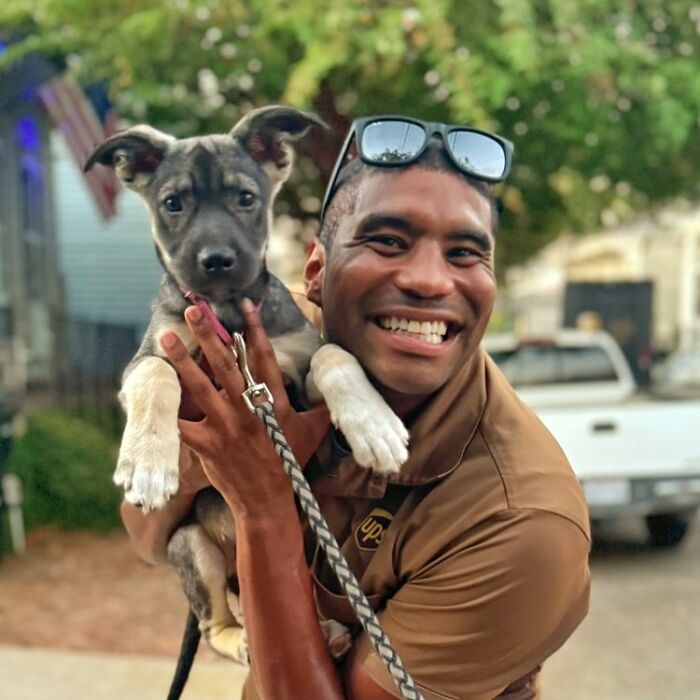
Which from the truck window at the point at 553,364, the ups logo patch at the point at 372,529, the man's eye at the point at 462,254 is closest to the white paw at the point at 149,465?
the ups logo patch at the point at 372,529

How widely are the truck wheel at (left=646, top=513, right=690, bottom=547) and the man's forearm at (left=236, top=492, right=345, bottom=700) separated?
7.09m

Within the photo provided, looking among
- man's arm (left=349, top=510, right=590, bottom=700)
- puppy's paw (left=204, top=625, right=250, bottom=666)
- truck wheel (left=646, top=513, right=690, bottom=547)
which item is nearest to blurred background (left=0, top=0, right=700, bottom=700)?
truck wheel (left=646, top=513, right=690, bottom=547)

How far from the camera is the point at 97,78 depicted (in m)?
8.29

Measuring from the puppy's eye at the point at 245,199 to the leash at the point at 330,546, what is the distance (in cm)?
61

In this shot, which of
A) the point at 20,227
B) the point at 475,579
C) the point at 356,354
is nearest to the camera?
the point at 475,579

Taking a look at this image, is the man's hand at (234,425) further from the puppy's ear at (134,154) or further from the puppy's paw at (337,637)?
the puppy's ear at (134,154)


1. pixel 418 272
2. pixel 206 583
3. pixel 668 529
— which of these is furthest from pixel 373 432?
pixel 668 529

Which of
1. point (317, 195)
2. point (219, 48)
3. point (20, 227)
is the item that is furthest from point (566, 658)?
point (20, 227)

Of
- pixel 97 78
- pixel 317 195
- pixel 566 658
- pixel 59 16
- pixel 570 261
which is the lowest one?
pixel 570 261

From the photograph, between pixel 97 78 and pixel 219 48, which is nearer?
pixel 219 48

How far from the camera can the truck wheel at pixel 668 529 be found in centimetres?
848

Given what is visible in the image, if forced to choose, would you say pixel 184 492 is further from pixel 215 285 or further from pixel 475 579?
pixel 475 579

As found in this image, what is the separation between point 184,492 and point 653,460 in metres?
6.05

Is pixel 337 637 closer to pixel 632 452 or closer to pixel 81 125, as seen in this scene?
pixel 632 452
